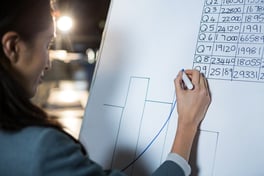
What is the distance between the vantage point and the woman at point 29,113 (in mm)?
665

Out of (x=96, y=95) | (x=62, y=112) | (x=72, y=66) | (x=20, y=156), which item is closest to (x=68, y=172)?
(x=20, y=156)

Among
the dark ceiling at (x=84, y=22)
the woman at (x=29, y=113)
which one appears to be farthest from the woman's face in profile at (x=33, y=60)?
the dark ceiling at (x=84, y=22)

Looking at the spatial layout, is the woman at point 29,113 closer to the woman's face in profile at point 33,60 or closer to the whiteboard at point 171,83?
the woman's face in profile at point 33,60

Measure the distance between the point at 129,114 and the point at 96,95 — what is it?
0.45ft

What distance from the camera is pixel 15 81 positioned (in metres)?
0.72

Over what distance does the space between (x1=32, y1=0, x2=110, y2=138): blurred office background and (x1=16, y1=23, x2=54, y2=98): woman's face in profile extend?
106 inches

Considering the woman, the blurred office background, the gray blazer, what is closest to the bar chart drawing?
the woman

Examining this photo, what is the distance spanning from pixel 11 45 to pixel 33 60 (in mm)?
57

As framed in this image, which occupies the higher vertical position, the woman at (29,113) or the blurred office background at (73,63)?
the blurred office background at (73,63)

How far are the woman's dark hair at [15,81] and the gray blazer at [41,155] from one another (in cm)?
3

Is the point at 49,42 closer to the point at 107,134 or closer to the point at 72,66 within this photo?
the point at 107,134

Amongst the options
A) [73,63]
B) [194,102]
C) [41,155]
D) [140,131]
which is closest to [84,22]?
[73,63]

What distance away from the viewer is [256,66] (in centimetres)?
85

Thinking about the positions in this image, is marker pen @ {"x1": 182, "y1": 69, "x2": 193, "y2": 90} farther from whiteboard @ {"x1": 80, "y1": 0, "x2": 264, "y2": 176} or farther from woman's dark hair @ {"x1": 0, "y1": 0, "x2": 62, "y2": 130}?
woman's dark hair @ {"x1": 0, "y1": 0, "x2": 62, "y2": 130}
